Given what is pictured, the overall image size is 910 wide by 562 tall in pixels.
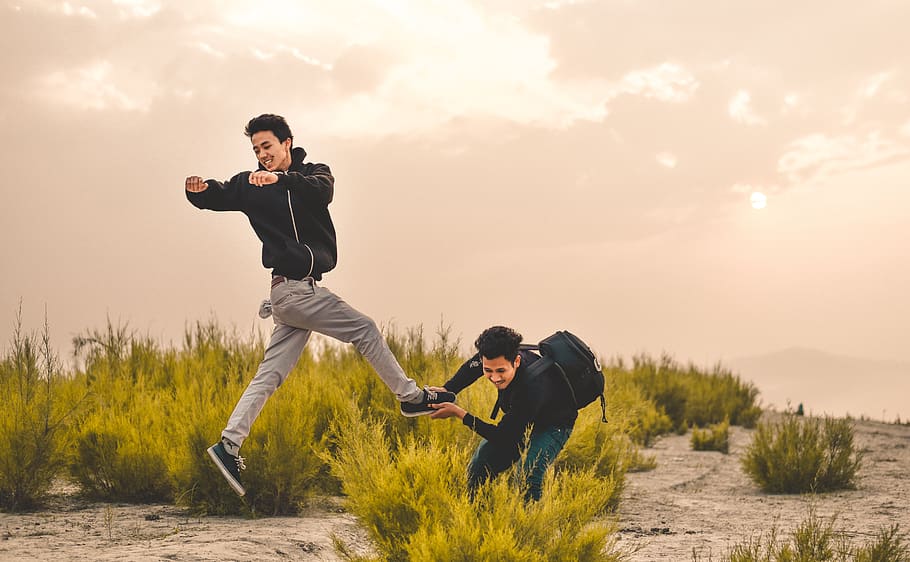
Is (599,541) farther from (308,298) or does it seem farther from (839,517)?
(839,517)

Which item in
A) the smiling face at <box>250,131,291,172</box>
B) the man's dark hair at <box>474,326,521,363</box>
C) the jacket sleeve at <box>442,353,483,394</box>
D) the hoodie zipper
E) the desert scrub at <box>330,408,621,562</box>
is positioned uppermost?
the smiling face at <box>250,131,291,172</box>

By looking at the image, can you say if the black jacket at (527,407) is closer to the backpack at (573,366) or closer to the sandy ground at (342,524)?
the backpack at (573,366)

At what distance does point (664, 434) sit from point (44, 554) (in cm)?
1149

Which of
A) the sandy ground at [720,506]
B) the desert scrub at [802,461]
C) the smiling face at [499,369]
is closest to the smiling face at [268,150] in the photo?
the smiling face at [499,369]

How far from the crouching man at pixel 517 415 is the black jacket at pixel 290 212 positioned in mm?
1216

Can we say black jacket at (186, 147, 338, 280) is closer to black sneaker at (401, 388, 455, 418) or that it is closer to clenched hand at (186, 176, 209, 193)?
clenched hand at (186, 176, 209, 193)

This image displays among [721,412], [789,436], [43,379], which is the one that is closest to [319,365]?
[43,379]

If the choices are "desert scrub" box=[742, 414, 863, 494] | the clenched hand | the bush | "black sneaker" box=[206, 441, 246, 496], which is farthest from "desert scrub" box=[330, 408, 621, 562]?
"desert scrub" box=[742, 414, 863, 494]

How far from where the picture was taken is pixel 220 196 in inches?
247

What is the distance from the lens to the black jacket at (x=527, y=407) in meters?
5.48

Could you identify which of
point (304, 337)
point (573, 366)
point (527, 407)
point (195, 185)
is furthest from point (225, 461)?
point (573, 366)

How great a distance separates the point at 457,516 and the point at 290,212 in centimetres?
234

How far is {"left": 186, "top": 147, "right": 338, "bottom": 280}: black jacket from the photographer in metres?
6.01

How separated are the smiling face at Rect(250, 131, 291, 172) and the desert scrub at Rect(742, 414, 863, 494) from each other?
22.6 ft
